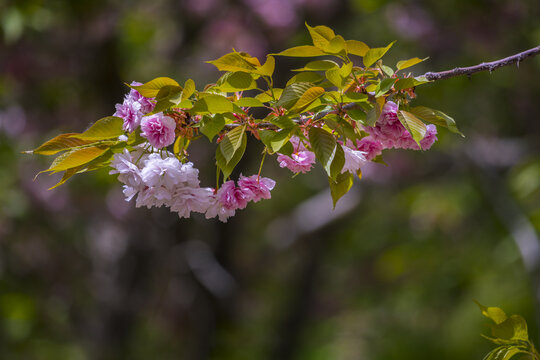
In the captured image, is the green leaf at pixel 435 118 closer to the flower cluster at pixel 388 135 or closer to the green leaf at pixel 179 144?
the flower cluster at pixel 388 135

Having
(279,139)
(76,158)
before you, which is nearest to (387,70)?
(279,139)

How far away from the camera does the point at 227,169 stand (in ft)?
3.77

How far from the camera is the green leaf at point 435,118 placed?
1.17 meters

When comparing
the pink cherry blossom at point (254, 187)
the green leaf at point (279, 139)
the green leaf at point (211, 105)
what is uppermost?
the green leaf at point (211, 105)

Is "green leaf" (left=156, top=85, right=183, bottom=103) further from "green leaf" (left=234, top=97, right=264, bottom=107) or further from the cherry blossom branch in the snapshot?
the cherry blossom branch

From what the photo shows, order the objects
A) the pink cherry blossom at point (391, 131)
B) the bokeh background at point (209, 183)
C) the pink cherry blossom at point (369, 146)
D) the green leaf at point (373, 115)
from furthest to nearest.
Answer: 1. the bokeh background at point (209, 183)
2. the pink cherry blossom at point (369, 146)
3. the pink cherry blossom at point (391, 131)
4. the green leaf at point (373, 115)

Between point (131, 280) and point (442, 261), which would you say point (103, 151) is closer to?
point (131, 280)

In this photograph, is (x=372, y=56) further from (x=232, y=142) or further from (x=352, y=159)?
(x=232, y=142)

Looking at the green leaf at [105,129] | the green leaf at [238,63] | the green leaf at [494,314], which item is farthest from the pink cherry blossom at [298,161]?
the green leaf at [494,314]

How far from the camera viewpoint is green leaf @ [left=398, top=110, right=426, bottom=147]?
1118 millimetres

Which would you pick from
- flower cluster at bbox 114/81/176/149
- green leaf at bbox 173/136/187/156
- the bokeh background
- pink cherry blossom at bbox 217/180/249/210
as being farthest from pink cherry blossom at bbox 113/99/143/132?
the bokeh background

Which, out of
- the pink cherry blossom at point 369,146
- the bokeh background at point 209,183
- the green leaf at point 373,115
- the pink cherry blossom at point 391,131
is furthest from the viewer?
the bokeh background at point 209,183

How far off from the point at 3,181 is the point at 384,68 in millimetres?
3543

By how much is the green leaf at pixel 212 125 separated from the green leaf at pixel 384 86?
0.31 m
